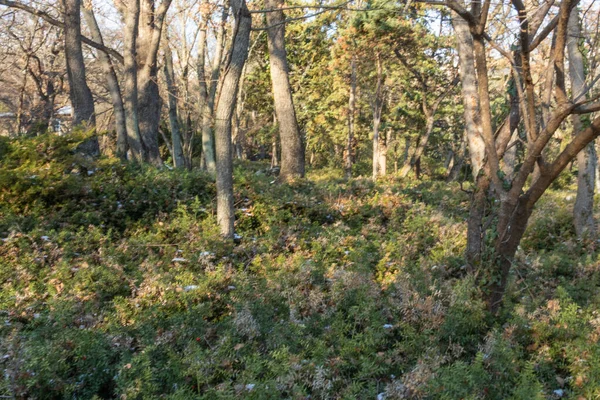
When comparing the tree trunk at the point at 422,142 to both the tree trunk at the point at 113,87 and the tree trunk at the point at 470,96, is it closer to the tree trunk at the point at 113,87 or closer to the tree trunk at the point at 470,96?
the tree trunk at the point at 113,87

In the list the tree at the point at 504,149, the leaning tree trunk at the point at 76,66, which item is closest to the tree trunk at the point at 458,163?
the leaning tree trunk at the point at 76,66

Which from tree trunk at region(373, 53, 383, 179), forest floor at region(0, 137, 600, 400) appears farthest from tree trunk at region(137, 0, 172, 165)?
tree trunk at region(373, 53, 383, 179)

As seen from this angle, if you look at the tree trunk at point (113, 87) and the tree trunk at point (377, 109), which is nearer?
the tree trunk at point (113, 87)

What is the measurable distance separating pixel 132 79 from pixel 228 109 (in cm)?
605

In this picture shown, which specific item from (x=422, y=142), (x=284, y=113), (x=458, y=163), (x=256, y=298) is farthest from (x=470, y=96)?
(x=458, y=163)

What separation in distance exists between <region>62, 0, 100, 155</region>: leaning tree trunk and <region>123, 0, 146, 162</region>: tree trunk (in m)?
0.97

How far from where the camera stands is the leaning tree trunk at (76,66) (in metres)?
10.9

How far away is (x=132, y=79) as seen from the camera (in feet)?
39.5

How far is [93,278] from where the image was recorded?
5.78 metres

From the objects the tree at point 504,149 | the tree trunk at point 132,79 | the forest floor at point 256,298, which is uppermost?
the tree trunk at point 132,79

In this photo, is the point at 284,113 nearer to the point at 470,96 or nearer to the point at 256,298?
the point at 470,96

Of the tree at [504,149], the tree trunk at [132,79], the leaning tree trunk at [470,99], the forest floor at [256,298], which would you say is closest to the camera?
the forest floor at [256,298]

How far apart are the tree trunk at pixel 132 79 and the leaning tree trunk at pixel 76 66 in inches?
38.3

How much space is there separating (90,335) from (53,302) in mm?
856
